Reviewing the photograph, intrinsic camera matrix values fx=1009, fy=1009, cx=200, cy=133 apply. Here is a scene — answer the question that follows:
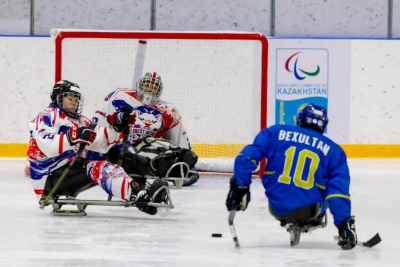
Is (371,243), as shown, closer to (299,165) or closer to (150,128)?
(299,165)

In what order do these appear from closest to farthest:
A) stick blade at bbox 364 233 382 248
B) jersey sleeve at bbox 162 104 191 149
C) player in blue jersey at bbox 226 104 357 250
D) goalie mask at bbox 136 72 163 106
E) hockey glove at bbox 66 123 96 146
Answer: player in blue jersey at bbox 226 104 357 250
stick blade at bbox 364 233 382 248
hockey glove at bbox 66 123 96 146
goalie mask at bbox 136 72 163 106
jersey sleeve at bbox 162 104 191 149

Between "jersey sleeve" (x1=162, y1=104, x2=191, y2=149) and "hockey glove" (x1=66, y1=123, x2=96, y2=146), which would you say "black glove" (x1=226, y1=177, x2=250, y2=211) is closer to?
"hockey glove" (x1=66, y1=123, x2=96, y2=146)

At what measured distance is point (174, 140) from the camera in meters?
7.47

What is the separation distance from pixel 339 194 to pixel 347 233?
175 mm

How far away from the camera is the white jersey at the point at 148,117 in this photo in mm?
7285

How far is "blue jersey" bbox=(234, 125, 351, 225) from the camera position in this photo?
14.0 feet

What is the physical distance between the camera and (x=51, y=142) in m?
5.44

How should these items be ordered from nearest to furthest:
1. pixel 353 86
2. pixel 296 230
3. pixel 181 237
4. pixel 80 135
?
pixel 296 230, pixel 181 237, pixel 80 135, pixel 353 86

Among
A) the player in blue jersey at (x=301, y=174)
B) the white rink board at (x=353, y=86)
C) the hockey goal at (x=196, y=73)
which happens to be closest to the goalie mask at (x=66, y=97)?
the player in blue jersey at (x=301, y=174)

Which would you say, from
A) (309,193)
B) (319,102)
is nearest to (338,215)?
(309,193)

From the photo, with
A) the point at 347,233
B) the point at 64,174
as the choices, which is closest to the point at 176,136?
the point at 64,174

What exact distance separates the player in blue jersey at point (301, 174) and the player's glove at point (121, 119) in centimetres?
139

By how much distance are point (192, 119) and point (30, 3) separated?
252cm

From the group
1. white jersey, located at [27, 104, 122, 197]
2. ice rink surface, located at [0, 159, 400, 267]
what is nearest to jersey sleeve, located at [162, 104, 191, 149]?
Result: ice rink surface, located at [0, 159, 400, 267]
